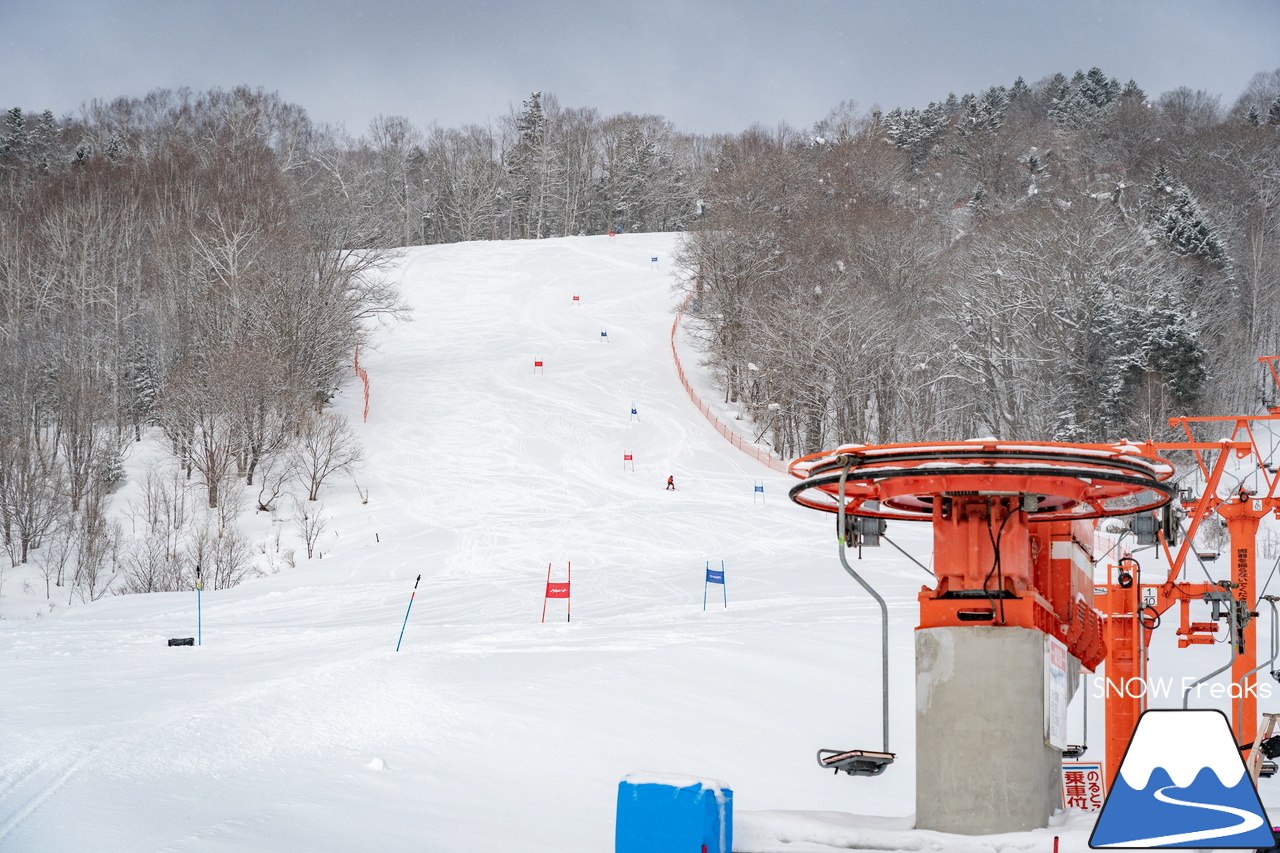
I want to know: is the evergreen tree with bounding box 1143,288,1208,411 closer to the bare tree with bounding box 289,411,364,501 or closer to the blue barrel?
the bare tree with bounding box 289,411,364,501

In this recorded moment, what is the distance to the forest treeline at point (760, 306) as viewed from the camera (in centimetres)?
3825

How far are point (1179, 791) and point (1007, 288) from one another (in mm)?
46826

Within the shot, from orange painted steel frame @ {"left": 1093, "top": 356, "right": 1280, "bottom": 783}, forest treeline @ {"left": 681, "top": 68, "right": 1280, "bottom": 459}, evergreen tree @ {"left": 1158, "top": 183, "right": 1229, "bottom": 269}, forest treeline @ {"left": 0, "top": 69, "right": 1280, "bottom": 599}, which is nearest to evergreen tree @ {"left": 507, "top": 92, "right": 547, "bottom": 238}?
forest treeline @ {"left": 0, "top": 69, "right": 1280, "bottom": 599}

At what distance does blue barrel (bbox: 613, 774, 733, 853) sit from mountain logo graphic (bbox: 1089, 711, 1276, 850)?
1.97 meters

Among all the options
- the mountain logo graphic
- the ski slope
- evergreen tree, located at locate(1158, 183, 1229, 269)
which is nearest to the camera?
the mountain logo graphic

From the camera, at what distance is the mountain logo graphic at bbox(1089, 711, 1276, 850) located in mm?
3377

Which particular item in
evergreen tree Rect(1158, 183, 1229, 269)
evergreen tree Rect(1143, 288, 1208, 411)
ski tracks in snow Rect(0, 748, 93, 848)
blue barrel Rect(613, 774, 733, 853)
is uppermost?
evergreen tree Rect(1158, 183, 1229, 269)

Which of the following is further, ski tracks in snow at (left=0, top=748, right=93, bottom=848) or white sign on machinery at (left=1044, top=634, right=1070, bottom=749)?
ski tracks in snow at (left=0, top=748, right=93, bottom=848)

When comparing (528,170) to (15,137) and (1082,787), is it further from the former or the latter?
(1082,787)

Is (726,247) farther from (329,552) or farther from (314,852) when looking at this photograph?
(314,852)

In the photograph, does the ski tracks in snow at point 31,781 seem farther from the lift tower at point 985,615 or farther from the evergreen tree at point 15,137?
the evergreen tree at point 15,137

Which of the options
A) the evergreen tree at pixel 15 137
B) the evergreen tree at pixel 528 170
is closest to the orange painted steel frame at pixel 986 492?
the evergreen tree at pixel 15 137

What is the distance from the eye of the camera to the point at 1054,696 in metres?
6.33

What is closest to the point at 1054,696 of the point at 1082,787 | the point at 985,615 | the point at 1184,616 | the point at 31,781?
the point at 985,615
